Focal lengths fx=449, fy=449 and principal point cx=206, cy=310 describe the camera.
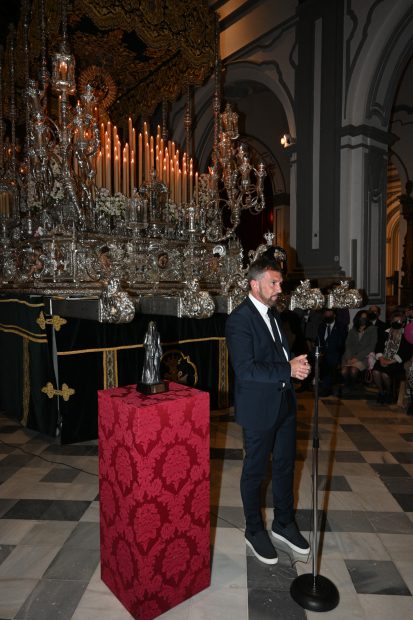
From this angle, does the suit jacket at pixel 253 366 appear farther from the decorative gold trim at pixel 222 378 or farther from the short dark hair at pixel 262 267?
the decorative gold trim at pixel 222 378

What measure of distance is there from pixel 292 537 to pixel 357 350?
15.4ft

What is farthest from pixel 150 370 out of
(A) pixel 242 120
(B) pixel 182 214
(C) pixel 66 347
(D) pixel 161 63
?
(A) pixel 242 120

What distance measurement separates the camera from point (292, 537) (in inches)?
110

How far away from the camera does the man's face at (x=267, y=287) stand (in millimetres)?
2601

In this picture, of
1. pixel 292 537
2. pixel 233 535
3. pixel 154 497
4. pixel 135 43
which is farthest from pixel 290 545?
pixel 135 43

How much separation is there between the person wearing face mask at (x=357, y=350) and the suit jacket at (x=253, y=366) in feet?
15.1

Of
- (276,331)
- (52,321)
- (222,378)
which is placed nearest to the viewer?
(276,331)

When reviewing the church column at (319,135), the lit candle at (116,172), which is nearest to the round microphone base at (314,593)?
the lit candle at (116,172)

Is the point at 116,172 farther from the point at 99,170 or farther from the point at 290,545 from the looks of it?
the point at 290,545

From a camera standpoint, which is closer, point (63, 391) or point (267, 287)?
point (267, 287)

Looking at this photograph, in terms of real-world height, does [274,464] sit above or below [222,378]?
above

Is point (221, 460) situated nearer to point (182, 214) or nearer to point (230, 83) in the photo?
point (182, 214)

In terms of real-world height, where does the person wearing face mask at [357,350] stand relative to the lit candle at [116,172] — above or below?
below

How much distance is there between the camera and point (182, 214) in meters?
5.93
